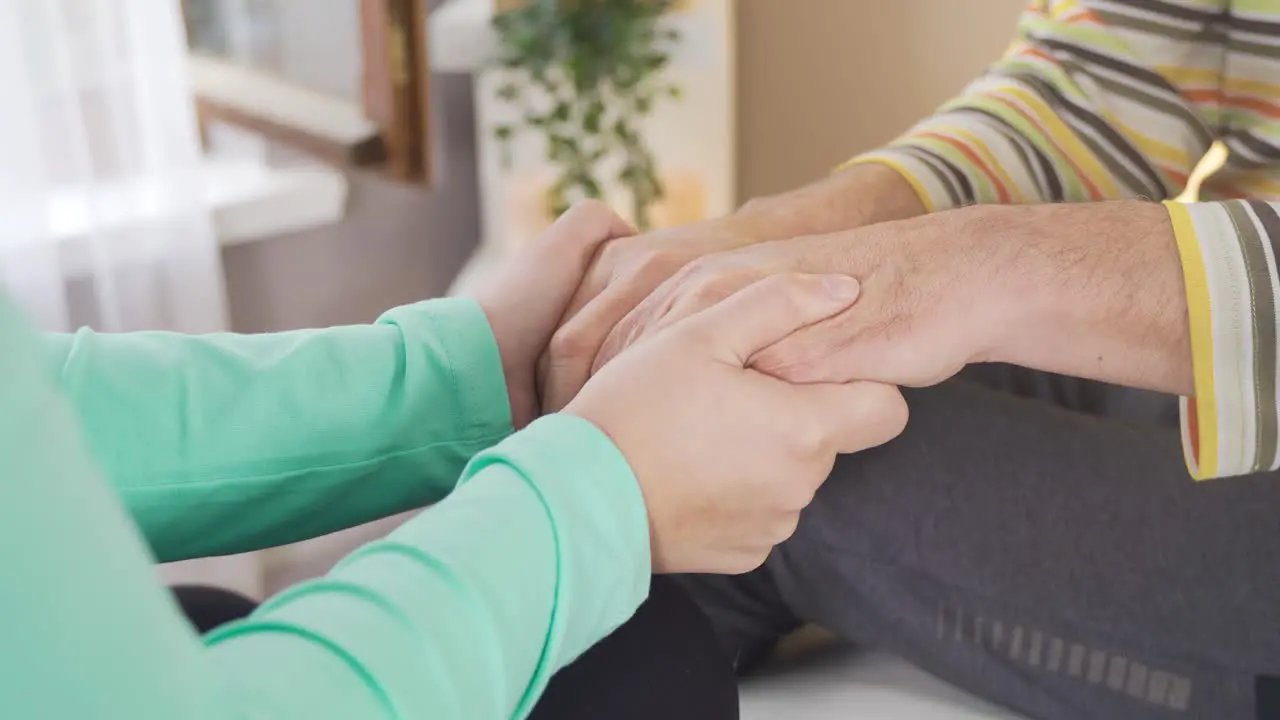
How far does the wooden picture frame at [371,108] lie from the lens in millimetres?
1646

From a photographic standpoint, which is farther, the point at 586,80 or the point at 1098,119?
the point at 586,80

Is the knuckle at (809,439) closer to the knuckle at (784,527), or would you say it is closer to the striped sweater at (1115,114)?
the knuckle at (784,527)

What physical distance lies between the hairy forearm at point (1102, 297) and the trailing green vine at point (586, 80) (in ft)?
3.83

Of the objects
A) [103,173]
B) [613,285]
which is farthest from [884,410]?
[103,173]

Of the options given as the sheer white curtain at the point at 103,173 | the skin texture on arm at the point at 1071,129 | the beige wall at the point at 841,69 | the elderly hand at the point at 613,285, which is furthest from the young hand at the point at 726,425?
the beige wall at the point at 841,69

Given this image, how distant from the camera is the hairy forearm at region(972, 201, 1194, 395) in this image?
68cm

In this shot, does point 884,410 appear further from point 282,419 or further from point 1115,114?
point 1115,114

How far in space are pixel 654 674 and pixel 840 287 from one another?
277 mm

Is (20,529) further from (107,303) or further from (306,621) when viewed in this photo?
(107,303)

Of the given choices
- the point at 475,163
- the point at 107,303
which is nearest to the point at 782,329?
the point at 107,303

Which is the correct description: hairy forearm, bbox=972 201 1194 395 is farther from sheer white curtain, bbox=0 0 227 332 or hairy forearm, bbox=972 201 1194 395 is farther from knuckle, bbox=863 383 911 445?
sheer white curtain, bbox=0 0 227 332

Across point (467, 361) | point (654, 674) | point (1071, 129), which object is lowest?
point (654, 674)

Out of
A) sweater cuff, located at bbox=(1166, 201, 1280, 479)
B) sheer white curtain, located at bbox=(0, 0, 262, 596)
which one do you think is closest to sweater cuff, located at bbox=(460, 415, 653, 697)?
sweater cuff, located at bbox=(1166, 201, 1280, 479)

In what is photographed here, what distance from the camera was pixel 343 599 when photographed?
0.45 m
